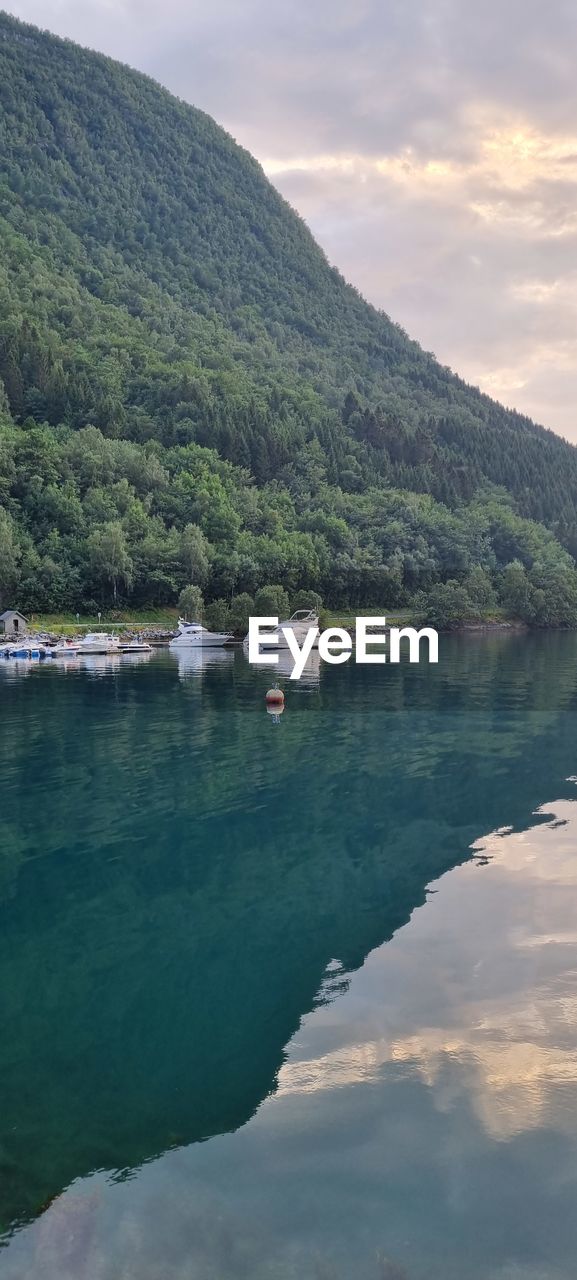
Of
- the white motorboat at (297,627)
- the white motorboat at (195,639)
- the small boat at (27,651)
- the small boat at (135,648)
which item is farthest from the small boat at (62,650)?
the white motorboat at (297,627)

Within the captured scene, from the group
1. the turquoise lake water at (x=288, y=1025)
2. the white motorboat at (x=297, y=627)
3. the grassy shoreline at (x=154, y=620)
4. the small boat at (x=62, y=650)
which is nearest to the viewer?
the turquoise lake water at (x=288, y=1025)

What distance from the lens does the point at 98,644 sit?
129 metres

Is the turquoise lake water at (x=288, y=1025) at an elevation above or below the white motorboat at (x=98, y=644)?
below

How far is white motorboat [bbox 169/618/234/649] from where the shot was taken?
14062 cm

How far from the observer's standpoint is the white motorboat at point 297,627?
147 metres

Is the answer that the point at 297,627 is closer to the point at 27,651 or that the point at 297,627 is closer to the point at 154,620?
the point at 154,620

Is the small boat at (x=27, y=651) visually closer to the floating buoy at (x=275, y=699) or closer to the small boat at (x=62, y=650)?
the small boat at (x=62, y=650)

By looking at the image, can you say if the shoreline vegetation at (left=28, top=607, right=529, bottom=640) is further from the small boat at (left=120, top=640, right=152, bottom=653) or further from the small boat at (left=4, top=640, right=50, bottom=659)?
the small boat at (left=4, top=640, right=50, bottom=659)

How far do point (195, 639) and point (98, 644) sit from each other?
705 inches

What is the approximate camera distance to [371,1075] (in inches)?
655

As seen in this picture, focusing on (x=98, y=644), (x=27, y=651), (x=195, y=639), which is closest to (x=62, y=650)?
(x=27, y=651)

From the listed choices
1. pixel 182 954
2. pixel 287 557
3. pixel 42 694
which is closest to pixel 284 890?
pixel 182 954

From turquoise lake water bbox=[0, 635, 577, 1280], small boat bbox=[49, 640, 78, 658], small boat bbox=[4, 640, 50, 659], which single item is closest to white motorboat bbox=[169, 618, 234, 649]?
small boat bbox=[49, 640, 78, 658]

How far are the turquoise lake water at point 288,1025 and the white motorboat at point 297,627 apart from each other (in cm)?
10256
